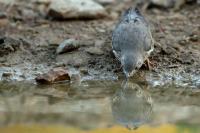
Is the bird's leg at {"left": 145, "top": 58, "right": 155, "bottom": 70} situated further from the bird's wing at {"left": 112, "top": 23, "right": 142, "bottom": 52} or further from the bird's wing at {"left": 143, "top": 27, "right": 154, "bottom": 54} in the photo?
the bird's wing at {"left": 112, "top": 23, "right": 142, "bottom": 52}

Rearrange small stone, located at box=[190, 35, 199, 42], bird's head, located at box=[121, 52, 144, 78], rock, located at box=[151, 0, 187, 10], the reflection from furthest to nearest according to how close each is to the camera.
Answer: rock, located at box=[151, 0, 187, 10] < small stone, located at box=[190, 35, 199, 42] < bird's head, located at box=[121, 52, 144, 78] < the reflection

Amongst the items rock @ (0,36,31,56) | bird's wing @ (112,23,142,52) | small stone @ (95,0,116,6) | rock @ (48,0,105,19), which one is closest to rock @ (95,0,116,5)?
small stone @ (95,0,116,6)

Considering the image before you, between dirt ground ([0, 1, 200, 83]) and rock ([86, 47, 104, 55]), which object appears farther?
rock ([86, 47, 104, 55])

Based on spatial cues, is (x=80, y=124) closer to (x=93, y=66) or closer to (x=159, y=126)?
(x=159, y=126)

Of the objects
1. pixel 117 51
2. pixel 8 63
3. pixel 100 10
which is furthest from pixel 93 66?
pixel 100 10

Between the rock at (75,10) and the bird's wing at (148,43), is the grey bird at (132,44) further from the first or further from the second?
the rock at (75,10)

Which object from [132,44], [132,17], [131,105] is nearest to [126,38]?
[132,44]
